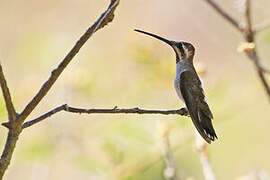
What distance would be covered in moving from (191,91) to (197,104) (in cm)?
8

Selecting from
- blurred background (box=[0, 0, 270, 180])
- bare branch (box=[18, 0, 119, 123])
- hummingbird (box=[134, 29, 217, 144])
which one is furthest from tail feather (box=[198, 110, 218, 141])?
blurred background (box=[0, 0, 270, 180])

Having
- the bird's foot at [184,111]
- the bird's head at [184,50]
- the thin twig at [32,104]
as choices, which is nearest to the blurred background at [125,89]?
the bird's head at [184,50]

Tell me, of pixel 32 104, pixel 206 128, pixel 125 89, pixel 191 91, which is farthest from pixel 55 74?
pixel 125 89

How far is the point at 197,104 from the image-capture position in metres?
1.47

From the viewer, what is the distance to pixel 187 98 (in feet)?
4.96

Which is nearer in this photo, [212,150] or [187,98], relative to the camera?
[187,98]

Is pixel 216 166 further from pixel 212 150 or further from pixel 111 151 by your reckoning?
pixel 111 151

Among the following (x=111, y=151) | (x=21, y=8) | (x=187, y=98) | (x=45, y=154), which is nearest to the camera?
(x=187, y=98)

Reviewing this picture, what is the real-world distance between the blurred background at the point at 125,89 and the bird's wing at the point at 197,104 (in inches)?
22.8

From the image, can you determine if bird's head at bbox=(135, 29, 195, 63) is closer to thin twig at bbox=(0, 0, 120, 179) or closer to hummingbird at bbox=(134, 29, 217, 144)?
hummingbird at bbox=(134, 29, 217, 144)

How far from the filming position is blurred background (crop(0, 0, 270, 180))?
2412 mm

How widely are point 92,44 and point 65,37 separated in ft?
0.91

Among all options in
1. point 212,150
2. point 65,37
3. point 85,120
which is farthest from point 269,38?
point 65,37

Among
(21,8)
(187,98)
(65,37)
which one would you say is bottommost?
(187,98)
